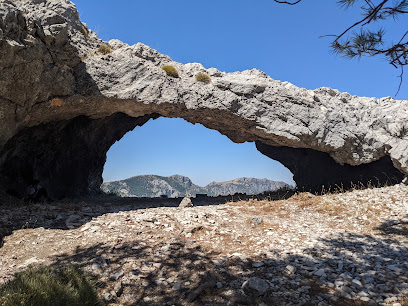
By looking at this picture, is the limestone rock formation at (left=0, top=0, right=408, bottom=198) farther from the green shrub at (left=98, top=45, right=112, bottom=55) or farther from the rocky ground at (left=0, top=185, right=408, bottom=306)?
the rocky ground at (left=0, top=185, right=408, bottom=306)

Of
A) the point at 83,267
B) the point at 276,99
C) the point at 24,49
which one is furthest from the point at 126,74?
the point at 83,267

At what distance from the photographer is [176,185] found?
427 ft

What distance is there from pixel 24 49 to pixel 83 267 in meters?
8.73

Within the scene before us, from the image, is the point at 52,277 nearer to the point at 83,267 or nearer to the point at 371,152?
the point at 83,267

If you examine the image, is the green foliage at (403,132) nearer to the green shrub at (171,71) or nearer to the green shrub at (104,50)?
the green shrub at (171,71)

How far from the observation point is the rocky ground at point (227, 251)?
5414mm

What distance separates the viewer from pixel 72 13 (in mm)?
13039

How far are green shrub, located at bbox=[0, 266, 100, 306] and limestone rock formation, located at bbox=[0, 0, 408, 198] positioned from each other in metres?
8.19

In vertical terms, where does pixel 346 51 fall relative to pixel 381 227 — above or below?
above

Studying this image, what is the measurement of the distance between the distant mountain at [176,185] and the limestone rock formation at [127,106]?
233 feet

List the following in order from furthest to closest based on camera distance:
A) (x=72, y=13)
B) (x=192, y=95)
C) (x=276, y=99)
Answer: (x=276, y=99) < (x=192, y=95) < (x=72, y=13)

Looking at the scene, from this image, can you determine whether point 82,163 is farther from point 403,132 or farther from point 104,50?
point 403,132

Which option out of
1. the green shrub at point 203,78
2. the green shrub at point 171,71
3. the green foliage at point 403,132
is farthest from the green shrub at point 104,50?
the green foliage at point 403,132

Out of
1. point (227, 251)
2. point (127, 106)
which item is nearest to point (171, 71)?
point (127, 106)
